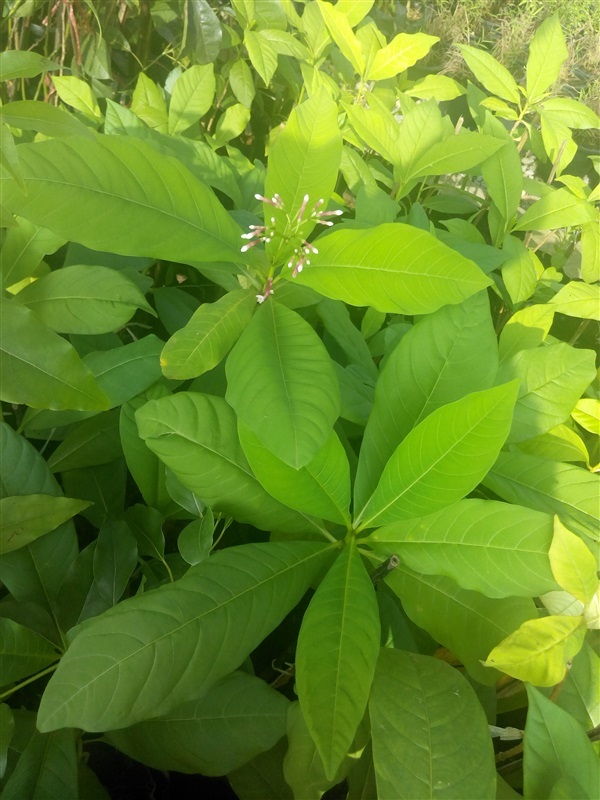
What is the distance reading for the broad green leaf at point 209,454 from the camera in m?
0.51

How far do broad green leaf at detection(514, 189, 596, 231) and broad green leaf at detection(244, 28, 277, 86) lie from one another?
0.54m

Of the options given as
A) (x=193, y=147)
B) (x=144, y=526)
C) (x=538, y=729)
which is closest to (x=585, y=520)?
(x=538, y=729)

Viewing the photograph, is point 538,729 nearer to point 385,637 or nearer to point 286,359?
point 385,637

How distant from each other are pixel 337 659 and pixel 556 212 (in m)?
0.76

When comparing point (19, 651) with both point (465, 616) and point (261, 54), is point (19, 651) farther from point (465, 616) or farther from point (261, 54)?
point (261, 54)

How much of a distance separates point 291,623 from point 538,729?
0.29m

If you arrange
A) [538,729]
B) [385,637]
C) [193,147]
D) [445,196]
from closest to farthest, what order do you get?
[538,729] → [385,637] → [193,147] → [445,196]

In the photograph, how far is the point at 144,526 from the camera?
63 centimetres

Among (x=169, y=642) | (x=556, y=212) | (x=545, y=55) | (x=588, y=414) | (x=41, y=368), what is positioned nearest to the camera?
(x=169, y=642)

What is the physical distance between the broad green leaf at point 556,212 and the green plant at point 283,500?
21 cm

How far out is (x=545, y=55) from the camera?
3.28ft

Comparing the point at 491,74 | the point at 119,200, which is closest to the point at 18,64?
the point at 119,200

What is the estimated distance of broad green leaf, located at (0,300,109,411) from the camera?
0.54 metres

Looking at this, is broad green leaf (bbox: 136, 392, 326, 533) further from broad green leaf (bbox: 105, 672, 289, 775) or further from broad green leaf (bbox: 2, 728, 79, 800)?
broad green leaf (bbox: 2, 728, 79, 800)
